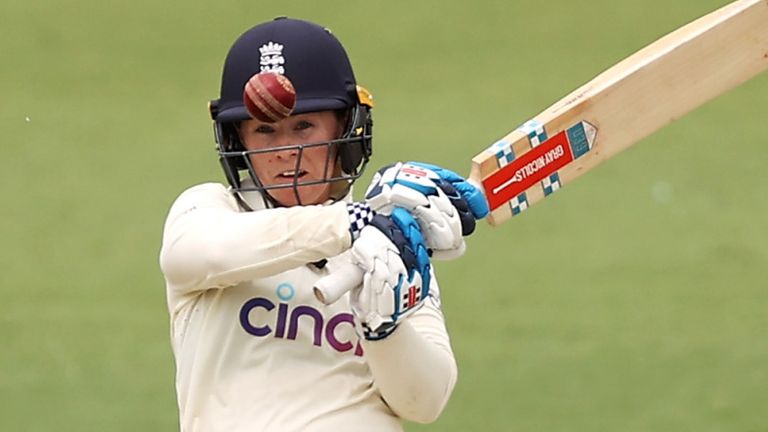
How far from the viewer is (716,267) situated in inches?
196

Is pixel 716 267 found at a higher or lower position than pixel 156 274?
lower

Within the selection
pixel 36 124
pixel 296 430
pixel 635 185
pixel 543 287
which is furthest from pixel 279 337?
pixel 36 124

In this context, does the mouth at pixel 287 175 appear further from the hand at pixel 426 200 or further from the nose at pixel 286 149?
the hand at pixel 426 200

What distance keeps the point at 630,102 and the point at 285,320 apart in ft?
2.30

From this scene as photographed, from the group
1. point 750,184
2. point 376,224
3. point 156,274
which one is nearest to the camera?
point 376,224

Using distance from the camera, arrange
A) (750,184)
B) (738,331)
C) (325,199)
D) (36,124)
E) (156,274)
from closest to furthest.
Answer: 1. (325,199)
2. (738,331)
3. (156,274)
4. (750,184)
5. (36,124)

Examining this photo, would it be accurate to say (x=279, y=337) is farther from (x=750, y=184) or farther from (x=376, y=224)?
(x=750, y=184)

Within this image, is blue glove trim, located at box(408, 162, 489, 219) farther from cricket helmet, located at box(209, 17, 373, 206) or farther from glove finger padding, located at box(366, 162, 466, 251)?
cricket helmet, located at box(209, 17, 373, 206)

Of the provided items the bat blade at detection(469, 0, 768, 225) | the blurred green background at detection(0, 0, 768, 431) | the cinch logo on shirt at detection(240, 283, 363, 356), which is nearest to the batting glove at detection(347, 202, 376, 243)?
the cinch logo on shirt at detection(240, 283, 363, 356)

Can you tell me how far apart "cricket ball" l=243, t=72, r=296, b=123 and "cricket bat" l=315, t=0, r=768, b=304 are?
1.26 ft

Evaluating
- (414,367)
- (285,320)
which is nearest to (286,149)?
(285,320)

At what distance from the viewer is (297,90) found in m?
2.58

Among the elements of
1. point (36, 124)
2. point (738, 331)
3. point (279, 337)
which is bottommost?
point (738, 331)

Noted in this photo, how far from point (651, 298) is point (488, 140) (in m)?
1.02
